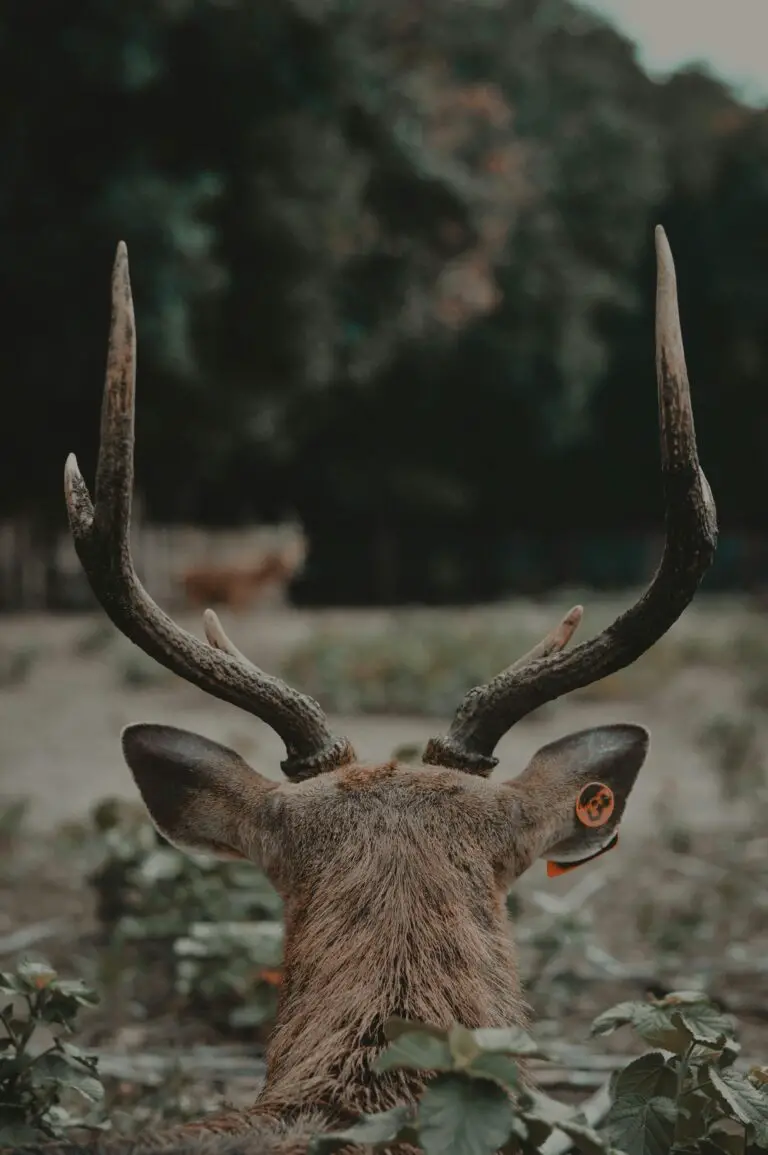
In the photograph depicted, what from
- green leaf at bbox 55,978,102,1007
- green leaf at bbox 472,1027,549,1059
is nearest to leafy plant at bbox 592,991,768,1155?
green leaf at bbox 472,1027,549,1059

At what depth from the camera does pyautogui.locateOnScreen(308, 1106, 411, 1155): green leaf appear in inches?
82.2

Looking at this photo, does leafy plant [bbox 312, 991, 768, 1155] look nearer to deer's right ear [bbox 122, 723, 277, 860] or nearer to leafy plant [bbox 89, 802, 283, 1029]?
deer's right ear [bbox 122, 723, 277, 860]

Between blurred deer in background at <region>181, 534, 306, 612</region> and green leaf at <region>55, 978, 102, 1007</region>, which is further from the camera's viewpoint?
blurred deer in background at <region>181, 534, 306, 612</region>

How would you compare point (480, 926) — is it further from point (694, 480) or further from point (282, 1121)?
point (694, 480)

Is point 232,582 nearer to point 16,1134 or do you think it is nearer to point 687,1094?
point 16,1134

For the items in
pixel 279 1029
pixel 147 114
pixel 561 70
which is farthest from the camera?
pixel 561 70

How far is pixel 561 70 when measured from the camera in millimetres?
32812

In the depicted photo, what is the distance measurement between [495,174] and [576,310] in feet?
11.6

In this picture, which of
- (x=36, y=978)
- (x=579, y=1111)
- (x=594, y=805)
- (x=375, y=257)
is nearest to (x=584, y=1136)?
(x=579, y=1111)

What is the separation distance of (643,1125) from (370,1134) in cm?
88

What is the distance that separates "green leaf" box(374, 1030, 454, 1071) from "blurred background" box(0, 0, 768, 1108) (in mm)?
3113

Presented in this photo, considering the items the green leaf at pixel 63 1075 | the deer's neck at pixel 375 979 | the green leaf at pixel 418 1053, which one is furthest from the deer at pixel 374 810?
the green leaf at pixel 63 1075

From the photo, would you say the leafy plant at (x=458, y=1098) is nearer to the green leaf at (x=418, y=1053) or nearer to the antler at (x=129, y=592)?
the green leaf at (x=418, y=1053)

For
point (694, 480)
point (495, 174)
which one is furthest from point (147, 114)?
point (694, 480)
